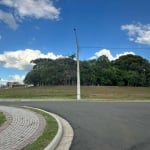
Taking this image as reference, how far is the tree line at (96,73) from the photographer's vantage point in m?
108

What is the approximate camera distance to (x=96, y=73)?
109 m

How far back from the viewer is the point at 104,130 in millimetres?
12492

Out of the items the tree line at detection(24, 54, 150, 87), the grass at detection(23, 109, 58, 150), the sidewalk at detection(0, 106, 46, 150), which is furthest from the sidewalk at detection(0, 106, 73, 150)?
the tree line at detection(24, 54, 150, 87)

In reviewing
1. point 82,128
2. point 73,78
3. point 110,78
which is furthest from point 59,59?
point 82,128

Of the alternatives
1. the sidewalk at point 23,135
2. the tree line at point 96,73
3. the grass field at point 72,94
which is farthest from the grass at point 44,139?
the tree line at point 96,73

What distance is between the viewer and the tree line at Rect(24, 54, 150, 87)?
108m

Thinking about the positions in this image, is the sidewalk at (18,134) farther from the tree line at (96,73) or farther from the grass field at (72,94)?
the tree line at (96,73)

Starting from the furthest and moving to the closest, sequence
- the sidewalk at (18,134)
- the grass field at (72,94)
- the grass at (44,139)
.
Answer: the grass field at (72,94) < the sidewalk at (18,134) < the grass at (44,139)

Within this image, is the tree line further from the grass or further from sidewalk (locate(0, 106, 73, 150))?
the grass

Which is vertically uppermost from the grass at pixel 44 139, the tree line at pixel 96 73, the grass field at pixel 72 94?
the tree line at pixel 96 73

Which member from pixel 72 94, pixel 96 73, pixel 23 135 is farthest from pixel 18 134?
pixel 96 73

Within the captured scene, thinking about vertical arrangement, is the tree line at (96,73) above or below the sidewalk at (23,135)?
above

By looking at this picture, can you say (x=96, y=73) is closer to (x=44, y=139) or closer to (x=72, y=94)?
(x=72, y=94)

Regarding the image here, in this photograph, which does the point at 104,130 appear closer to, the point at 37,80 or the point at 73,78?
the point at 73,78
